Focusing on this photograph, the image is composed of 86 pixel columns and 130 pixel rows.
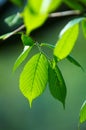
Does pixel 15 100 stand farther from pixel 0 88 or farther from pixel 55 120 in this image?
pixel 55 120

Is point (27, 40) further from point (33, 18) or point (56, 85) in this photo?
point (33, 18)

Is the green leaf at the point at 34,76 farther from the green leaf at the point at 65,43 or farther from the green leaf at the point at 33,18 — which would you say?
the green leaf at the point at 33,18

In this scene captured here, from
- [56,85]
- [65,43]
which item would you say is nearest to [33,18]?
[65,43]

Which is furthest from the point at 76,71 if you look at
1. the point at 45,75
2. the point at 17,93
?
the point at 45,75

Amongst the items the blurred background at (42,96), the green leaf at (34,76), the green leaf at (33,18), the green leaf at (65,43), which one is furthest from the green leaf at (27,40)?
the blurred background at (42,96)

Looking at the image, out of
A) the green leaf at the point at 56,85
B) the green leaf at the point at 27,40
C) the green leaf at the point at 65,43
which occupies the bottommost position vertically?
the green leaf at the point at 56,85

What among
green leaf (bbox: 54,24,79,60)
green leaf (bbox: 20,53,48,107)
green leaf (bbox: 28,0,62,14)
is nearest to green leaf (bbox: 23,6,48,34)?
green leaf (bbox: 28,0,62,14)
